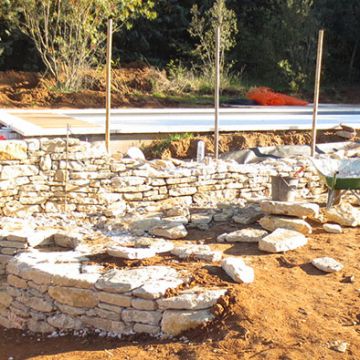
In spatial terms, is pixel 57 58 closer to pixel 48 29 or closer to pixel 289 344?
pixel 48 29

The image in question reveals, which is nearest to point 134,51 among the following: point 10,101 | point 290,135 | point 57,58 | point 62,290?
point 57,58

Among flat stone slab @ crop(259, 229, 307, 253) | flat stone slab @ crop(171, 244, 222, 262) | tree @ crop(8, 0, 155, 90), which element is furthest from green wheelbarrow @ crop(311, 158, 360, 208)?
tree @ crop(8, 0, 155, 90)

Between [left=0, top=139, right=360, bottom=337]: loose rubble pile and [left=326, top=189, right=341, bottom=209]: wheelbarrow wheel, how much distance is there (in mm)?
127

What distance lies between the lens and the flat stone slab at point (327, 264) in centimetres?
554

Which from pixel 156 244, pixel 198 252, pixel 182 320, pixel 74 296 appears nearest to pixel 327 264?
pixel 198 252

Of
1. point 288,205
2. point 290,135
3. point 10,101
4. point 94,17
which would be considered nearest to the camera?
point 288,205

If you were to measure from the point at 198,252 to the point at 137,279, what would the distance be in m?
0.81

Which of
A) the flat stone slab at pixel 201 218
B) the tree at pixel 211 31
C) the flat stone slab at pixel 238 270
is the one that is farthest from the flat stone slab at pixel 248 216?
the tree at pixel 211 31

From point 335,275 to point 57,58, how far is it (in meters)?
14.4

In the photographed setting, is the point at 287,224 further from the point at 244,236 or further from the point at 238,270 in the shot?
the point at 238,270

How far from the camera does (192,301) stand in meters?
4.91

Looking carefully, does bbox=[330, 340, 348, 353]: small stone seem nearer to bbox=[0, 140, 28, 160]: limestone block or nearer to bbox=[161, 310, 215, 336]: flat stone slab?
bbox=[161, 310, 215, 336]: flat stone slab

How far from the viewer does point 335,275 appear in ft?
18.0

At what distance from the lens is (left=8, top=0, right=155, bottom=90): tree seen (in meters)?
17.2
